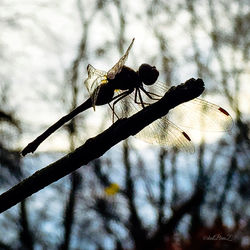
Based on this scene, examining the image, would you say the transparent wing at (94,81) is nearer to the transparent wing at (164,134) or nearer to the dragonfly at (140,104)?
the dragonfly at (140,104)

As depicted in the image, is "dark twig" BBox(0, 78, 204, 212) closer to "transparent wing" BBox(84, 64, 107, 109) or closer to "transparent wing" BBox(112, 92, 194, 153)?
"transparent wing" BBox(84, 64, 107, 109)

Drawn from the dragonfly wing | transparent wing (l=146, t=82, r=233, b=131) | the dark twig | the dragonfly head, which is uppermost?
the dragonfly head

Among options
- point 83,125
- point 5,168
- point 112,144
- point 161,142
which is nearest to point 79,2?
point 83,125

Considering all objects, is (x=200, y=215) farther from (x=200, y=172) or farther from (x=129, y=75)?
(x=129, y=75)

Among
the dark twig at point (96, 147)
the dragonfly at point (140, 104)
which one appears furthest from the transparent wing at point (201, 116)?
the dark twig at point (96, 147)

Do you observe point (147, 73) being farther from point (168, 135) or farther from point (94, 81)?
point (168, 135)

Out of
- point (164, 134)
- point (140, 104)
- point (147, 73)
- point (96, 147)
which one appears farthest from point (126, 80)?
point (96, 147)

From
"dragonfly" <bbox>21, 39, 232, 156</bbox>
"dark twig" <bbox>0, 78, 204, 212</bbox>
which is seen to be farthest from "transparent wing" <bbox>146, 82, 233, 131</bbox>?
"dark twig" <bbox>0, 78, 204, 212</bbox>

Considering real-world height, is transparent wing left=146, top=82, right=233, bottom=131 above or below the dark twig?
above

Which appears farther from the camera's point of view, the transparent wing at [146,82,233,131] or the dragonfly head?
the transparent wing at [146,82,233,131]
